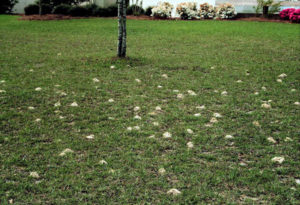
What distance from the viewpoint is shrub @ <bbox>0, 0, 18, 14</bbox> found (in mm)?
24438

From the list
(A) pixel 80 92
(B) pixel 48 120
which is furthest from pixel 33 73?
(B) pixel 48 120

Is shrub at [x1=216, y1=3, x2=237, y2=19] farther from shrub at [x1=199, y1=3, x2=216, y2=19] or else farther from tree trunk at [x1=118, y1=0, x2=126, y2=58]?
tree trunk at [x1=118, y1=0, x2=126, y2=58]

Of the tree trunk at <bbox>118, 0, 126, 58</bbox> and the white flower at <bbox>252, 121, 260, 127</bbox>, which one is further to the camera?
the tree trunk at <bbox>118, 0, 126, 58</bbox>

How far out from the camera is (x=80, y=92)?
18.8ft

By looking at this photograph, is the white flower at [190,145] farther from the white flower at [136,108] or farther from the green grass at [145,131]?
the white flower at [136,108]

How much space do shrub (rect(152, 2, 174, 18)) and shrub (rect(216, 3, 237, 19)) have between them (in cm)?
340

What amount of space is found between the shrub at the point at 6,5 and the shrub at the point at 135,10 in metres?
9.39

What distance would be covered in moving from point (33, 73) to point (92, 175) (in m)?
4.46

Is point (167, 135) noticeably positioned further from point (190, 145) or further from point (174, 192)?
point (174, 192)

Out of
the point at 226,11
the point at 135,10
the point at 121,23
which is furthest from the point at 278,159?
the point at 135,10

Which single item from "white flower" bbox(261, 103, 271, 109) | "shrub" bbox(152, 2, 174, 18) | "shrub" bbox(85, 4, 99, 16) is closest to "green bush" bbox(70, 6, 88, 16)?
"shrub" bbox(85, 4, 99, 16)

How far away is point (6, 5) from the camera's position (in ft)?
81.3

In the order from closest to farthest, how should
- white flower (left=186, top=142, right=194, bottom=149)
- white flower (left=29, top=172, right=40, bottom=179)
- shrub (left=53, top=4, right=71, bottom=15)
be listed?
white flower (left=29, top=172, right=40, bottom=179) < white flower (left=186, top=142, right=194, bottom=149) < shrub (left=53, top=4, right=71, bottom=15)

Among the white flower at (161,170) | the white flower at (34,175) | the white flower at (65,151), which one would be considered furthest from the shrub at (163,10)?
the white flower at (34,175)
